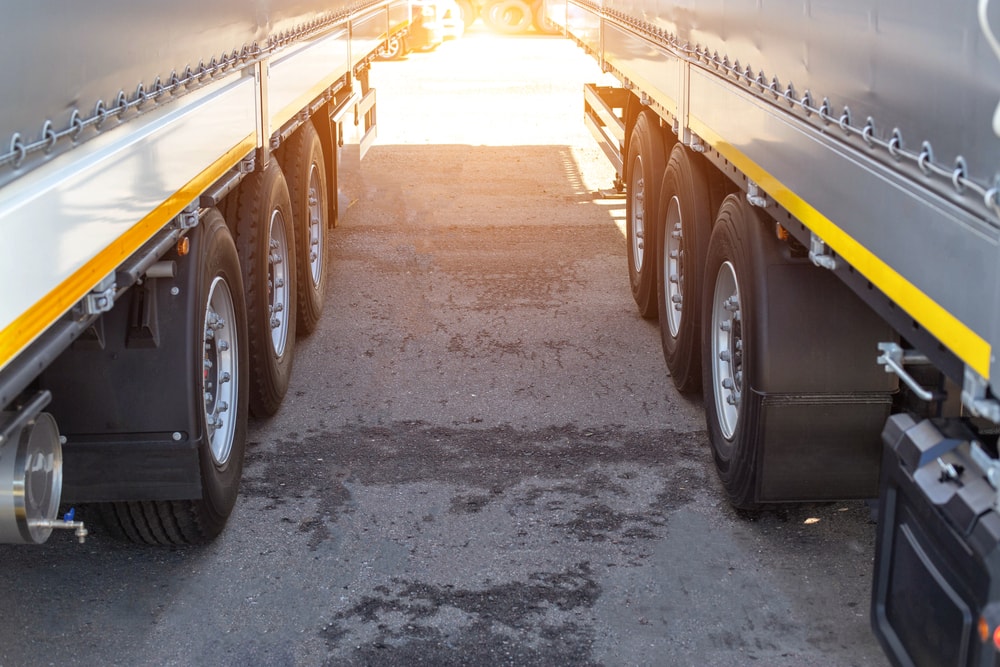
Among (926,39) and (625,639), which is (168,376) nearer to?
(625,639)

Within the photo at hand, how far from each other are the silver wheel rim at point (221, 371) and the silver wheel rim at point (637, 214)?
322 cm

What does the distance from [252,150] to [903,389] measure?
96.3 inches

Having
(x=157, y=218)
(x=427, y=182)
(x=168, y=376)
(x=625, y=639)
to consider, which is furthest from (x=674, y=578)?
(x=427, y=182)

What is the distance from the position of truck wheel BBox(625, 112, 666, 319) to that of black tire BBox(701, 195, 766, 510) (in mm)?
1846

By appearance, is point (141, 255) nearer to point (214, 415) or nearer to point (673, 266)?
point (214, 415)

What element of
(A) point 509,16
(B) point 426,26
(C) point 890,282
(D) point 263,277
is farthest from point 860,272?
(A) point 509,16

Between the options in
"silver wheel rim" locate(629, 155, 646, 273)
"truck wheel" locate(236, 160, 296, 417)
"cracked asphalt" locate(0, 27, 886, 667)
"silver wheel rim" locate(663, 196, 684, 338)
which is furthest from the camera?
"silver wheel rim" locate(629, 155, 646, 273)

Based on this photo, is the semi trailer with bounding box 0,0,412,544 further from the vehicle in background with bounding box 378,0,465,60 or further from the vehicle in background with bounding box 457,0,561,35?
the vehicle in background with bounding box 457,0,561,35

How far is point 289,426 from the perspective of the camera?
5449mm

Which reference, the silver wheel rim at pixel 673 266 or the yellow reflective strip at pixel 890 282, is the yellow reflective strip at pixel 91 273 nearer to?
the yellow reflective strip at pixel 890 282

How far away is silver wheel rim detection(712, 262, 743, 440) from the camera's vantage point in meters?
4.53

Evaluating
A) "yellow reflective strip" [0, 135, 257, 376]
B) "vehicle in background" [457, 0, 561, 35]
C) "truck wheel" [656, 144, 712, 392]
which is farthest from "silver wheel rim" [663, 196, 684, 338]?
"vehicle in background" [457, 0, 561, 35]

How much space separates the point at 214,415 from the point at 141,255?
1.33 meters

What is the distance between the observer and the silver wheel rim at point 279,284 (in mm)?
5812
